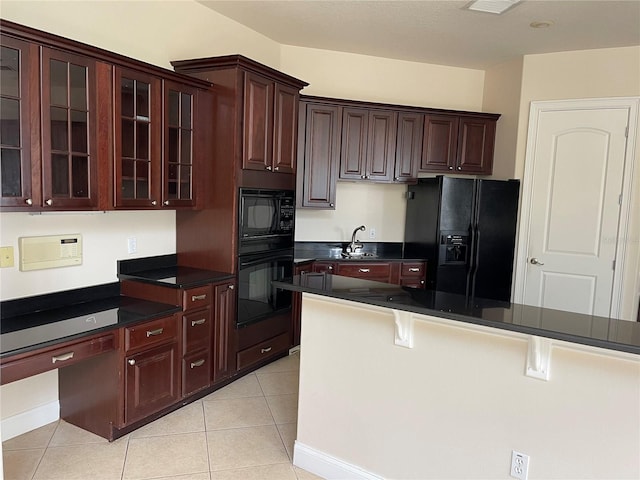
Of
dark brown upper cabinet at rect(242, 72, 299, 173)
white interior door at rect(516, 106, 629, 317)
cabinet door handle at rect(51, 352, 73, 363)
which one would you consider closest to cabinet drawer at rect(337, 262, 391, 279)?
dark brown upper cabinet at rect(242, 72, 299, 173)

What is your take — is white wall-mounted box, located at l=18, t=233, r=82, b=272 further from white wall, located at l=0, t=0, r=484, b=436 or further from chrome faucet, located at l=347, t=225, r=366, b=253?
chrome faucet, located at l=347, t=225, r=366, b=253

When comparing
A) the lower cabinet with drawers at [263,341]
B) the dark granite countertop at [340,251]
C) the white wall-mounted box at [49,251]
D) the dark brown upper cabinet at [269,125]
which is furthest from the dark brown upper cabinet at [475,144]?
the white wall-mounted box at [49,251]

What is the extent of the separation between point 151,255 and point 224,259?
1.77 ft

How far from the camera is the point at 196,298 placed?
305 centimetres

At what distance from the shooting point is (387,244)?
4.89 m

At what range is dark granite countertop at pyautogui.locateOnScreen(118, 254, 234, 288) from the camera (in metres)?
2.99

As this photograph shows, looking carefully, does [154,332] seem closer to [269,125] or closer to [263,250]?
[263,250]

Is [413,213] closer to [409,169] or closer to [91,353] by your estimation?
[409,169]

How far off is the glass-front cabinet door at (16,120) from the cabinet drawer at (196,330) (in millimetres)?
1197

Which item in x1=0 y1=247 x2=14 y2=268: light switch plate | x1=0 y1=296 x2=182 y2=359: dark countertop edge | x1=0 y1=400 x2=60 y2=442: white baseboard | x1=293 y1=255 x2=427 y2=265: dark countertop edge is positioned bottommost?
x1=0 y1=400 x2=60 y2=442: white baseboard

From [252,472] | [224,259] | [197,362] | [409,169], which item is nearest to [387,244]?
[409,169]

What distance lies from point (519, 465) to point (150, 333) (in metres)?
2.06

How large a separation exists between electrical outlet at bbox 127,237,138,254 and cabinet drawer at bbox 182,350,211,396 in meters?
0.85

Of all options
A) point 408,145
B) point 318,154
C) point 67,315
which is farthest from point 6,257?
point 408,145
